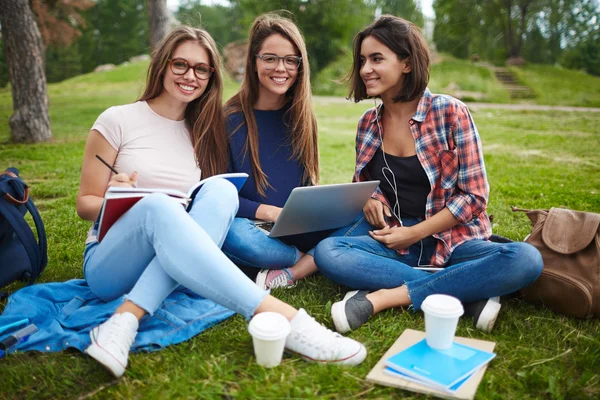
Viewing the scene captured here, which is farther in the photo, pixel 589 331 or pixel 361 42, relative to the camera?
pixel 361 42

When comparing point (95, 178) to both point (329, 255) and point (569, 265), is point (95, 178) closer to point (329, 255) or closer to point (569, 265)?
point (329, 255)

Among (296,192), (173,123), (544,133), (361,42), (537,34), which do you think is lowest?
(544,133)

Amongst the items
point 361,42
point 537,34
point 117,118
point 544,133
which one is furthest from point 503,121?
point 537,34

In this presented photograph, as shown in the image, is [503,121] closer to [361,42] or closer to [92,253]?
[361,42]

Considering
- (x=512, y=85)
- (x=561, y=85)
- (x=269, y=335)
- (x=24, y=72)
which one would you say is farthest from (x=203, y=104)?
(x=512, y=85)

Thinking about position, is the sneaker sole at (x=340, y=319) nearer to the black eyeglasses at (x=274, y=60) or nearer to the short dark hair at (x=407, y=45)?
the short dark hair at (x=407, y=45)

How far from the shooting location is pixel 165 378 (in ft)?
5.75

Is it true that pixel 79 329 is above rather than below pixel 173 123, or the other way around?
below

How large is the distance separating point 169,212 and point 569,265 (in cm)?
173

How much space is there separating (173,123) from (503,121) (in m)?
A: 9.75

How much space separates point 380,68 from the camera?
247 cm

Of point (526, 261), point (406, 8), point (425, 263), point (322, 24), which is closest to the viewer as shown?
point (526, 261)

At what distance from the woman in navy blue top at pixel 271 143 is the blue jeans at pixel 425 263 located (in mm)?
318

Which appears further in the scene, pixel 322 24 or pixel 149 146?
pixel 322 24
